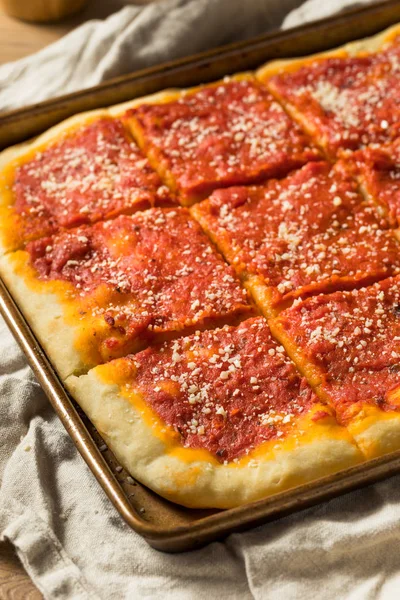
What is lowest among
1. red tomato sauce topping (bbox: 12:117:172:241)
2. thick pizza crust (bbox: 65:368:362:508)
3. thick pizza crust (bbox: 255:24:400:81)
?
thick pizza crust (bbox: 65:368:362:508)

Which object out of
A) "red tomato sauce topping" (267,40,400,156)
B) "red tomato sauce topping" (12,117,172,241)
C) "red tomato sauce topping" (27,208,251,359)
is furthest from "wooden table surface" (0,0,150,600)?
"red tomato sauce topping" (27,208,251,359)

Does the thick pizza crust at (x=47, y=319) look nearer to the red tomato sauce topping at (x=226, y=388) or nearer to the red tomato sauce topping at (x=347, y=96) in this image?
the red tomato sauce topping at (x=226, y=388)

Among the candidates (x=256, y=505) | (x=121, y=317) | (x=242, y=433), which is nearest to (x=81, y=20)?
(x=121, y=317)

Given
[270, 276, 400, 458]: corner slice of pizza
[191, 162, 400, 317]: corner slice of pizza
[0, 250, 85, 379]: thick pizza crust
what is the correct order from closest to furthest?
[270, 276, 400, 458]: corner slice of pizza
[0, 250, 85, 379]: thick pizza crust
[191, 162, 400, 317]: corner slice of pizza

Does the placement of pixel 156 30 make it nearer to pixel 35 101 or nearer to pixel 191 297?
pixel 35 101

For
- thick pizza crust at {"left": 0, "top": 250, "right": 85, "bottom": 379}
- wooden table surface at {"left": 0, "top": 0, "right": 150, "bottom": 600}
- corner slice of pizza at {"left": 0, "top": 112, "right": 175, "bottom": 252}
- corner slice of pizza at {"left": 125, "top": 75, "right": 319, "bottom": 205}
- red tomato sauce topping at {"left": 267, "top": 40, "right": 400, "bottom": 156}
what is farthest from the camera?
wooden table surface at {"left": 0, "top": 0, "right": 150, "bottom": 600}

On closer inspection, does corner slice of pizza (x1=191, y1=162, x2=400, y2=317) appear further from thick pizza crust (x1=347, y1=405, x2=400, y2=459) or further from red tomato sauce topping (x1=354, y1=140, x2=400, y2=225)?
thick pizza crust (x1=347, y1=405, x2=400, y2=459)
